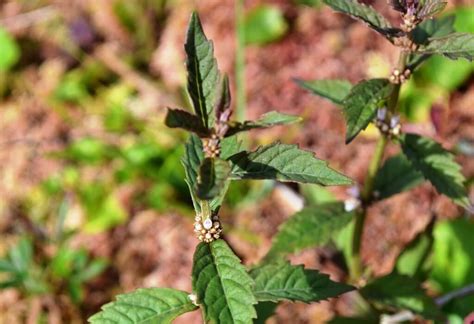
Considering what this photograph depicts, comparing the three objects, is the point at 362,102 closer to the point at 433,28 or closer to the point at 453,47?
the point at 453,47

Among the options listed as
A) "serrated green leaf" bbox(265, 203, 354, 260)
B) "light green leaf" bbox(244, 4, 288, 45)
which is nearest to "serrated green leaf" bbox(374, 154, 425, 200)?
"serrated green leaf" bbox(265, 203, 354, 260)

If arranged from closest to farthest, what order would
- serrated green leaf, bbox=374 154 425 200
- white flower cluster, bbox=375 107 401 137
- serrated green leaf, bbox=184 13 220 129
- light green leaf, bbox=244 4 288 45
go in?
1. serrated green leaf, bbox=184 13 220 129
2. white flower cluster, bbox=375 107 401 137
3. serrated green leaf, bbox=374 154 425 200
4. light green leaf, bbox=244 4 288 45

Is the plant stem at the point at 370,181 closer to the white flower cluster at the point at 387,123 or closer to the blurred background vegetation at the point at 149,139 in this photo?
the white flower cluster at the point at 387,123

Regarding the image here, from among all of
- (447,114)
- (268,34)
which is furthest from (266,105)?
(447,114)

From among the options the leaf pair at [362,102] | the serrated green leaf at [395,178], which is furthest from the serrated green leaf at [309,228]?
the leaf pair at [362,102]

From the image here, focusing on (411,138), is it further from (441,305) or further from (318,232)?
(441,305)

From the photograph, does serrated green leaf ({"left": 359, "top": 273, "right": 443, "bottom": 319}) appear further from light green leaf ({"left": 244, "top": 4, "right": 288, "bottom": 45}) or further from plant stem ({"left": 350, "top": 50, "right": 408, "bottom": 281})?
light green leaf ({"left": 244, "top": 4, "right": 288, "bottom": 45})
